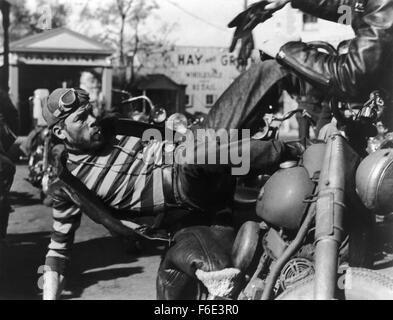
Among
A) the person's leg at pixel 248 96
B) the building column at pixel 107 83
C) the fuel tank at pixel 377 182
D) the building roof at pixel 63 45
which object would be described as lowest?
the building column at pixel 107 83

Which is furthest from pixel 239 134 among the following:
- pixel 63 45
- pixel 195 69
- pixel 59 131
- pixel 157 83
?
pixel 195 69

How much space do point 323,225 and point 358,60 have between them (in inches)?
24.8

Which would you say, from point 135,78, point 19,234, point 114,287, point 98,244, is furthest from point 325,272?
point 135,78

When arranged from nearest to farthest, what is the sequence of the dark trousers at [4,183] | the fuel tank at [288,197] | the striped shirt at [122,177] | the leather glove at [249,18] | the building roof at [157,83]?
the fuel tank at [288,197] < the leather glove at [249,18] < the striped shirt at [122,177] < the dark trousers at [4,183] < the building roof at [157,83]

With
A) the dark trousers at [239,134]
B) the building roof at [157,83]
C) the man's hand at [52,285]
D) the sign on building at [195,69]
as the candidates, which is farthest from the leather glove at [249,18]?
the sign on building at [195,69]

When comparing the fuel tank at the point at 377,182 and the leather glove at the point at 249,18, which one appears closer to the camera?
the fuel tank at the point at 377,182

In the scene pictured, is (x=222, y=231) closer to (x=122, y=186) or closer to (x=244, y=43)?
(x=122, y=186)

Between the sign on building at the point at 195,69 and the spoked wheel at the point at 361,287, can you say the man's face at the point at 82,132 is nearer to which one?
the spoked wheel at the point at 361,287

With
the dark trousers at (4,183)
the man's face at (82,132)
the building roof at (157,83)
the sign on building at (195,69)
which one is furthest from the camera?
the sign on building at (195,69)

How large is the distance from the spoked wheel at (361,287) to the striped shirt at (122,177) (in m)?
0.96

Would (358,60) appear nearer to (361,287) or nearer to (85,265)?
(361,287)

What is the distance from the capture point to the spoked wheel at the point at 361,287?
6.44ft
